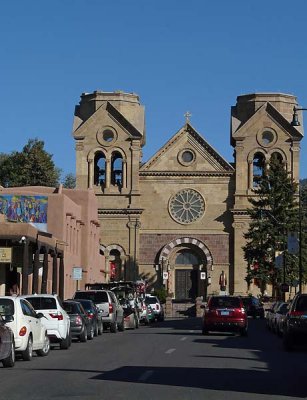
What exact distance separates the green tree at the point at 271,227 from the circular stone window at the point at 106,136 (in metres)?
14.3

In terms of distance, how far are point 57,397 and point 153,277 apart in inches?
2818

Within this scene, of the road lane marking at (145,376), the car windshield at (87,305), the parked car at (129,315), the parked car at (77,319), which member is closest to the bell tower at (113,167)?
the parked car at (129,315)

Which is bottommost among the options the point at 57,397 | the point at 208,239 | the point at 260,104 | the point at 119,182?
the point at 57,397

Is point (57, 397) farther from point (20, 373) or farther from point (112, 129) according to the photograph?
point (112, 129)

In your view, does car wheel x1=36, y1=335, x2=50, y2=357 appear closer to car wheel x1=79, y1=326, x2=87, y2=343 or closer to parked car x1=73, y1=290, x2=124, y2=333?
car wheel x1=79, y1=326, x2=87, y2=343

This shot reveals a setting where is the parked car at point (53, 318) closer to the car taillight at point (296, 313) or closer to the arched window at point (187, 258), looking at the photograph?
the car taillight at point (296, 313)

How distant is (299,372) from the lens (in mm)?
18922

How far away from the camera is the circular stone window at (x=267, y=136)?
86.3 meters

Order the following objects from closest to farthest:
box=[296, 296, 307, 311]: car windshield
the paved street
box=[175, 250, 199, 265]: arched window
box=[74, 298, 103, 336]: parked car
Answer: the paved street
box=[296, 296, 307, 311]: car windshield
box=[74, 298, 103, 336]: parked car
box=[175, 250, 199, 265]: arched window

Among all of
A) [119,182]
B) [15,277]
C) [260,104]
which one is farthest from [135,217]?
[15,277]

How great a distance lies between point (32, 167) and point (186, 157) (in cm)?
1799

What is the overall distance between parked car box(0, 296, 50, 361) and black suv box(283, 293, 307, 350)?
732cm

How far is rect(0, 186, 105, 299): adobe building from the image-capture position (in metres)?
40.5

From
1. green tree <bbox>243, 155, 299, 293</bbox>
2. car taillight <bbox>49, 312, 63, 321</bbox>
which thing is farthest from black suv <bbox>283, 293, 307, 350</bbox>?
green tree <bbox>243, 155, 299, 293</bbox>
